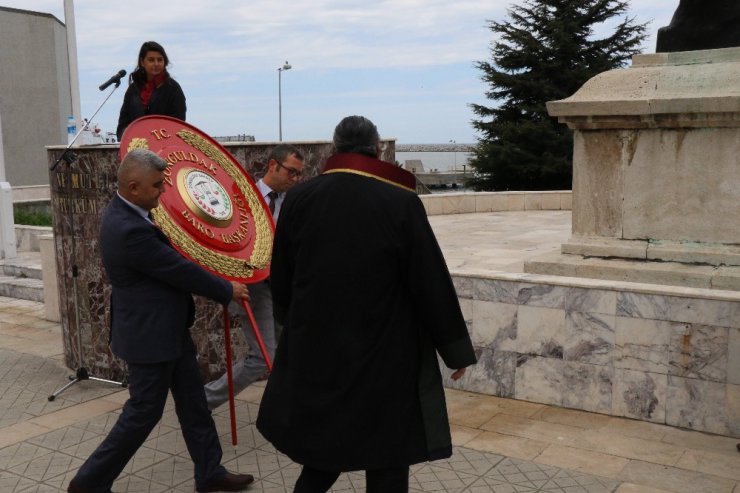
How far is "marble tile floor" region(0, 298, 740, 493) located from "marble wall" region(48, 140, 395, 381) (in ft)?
1.23

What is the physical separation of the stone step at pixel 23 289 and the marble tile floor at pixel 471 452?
4476 millimetres

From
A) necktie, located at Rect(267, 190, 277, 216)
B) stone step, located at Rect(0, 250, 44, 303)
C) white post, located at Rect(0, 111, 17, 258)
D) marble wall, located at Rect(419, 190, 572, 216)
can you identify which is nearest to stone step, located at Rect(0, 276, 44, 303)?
stone step, located at Rect(0, 250, 44, 303)

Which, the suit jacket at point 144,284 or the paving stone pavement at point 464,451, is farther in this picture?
the paving stone pavement at point 464,451

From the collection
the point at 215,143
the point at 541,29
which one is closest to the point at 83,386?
the point at 215,143

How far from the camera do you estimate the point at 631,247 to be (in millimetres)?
6695

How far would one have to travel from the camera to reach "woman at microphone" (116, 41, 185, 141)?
5719mm

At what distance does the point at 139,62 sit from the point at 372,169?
3.42m

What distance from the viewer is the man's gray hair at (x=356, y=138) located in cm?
304

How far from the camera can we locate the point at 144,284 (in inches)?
155

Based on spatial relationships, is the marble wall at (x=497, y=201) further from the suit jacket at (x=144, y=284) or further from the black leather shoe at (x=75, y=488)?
the black leather shoe at (x=75, y=488)

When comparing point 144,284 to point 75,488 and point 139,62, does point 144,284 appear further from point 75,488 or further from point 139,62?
point 139,62

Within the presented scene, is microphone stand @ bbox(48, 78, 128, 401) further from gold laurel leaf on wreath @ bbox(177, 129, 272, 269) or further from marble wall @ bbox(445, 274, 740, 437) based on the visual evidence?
marble wall @ bbox(445, 274, 740, 437)

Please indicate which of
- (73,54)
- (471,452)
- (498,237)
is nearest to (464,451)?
(471,452)

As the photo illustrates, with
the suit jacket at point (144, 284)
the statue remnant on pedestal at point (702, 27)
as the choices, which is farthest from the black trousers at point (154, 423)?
the statue remnant on pedestal at point (702, 27)
